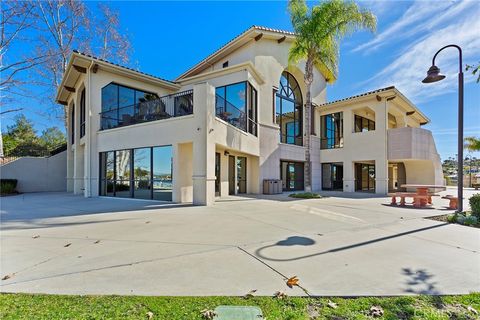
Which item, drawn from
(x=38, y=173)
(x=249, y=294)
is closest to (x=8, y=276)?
(x=249, y=294)

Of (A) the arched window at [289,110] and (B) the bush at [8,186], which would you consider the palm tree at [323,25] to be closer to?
(A) the arched window at [289,110]

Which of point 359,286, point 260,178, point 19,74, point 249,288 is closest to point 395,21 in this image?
point 260,178

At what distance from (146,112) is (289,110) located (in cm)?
1225

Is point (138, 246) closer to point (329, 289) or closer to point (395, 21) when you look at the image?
point (329, 289)

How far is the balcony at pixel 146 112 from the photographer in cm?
1300

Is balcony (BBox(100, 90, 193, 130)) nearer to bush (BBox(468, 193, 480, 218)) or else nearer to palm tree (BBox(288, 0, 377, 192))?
palm tree (BBox(288, 0, 377, 192))

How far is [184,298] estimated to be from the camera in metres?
2.78

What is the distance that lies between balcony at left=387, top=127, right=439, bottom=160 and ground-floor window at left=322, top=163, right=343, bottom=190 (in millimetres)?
4953

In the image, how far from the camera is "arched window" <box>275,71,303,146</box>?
65.3 feet

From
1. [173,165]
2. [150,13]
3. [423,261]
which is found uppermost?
[150,13]

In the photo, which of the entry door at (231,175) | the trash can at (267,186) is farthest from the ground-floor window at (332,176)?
the entry door at (231,175)

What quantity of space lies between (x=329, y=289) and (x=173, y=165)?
9.51 metres

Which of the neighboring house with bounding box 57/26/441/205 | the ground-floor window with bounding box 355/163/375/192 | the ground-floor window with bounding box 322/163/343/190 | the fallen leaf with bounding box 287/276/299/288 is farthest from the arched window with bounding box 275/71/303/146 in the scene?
the fallen leaf with bounding box 287/276/299/288

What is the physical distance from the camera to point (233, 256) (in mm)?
4207
